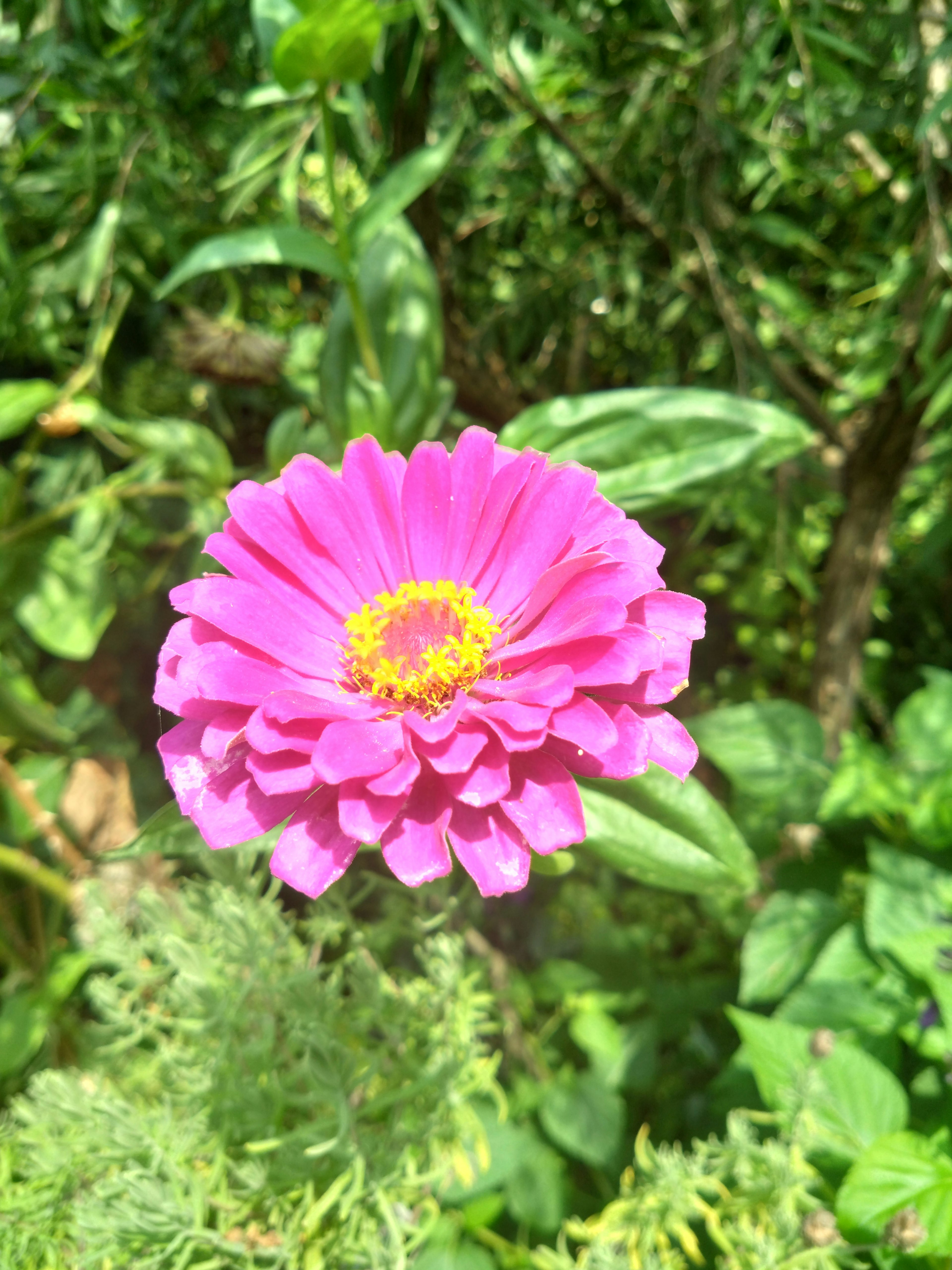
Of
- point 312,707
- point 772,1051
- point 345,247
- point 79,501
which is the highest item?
point 345,247

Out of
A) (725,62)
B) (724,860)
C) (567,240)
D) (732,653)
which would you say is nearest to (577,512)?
(724,860)

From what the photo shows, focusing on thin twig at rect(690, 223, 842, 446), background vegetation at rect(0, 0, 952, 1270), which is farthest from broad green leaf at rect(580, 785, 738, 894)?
thin twig at rect(690, 223, 842, 446)

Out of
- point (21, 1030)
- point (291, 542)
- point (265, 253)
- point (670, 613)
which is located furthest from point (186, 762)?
point (21, 1030)

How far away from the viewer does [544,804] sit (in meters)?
0.33

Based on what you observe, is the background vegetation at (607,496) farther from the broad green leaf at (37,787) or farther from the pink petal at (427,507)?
the pink petal at (427,507)

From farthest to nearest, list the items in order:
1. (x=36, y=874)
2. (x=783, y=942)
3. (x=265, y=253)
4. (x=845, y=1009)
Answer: (x=36, y=874) → (x=783, y=942) → (x=845, y=1009) → (x=265, y=253)

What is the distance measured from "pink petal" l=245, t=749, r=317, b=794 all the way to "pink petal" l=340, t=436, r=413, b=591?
0.15m

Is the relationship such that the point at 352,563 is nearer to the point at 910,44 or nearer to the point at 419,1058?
the point at 419,1058

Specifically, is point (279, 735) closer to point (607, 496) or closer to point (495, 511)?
point (495, 511)

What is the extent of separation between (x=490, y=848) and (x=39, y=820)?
796mm

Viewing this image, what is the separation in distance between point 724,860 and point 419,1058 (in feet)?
0.87

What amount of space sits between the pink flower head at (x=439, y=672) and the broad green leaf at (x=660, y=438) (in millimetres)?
226

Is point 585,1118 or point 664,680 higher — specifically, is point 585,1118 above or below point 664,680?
below

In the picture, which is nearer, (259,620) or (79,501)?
(259,620)
